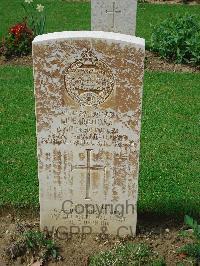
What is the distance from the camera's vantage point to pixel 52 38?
4035mm

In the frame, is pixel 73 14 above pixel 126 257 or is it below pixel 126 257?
above

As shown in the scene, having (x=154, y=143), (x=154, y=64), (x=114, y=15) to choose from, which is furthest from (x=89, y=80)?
(x=154, y=64)

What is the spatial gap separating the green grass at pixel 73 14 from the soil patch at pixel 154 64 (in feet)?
4.51

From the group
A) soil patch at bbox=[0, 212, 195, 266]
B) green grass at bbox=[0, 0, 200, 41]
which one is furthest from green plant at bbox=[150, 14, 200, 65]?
soil patch at bbox=[0, 212, 195, 266]

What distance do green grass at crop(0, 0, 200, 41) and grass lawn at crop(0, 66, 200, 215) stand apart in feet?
9.27

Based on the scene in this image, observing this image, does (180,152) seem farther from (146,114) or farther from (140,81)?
(140,81)

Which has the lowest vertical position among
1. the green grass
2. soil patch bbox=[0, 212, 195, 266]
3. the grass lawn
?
soil patch bbox=[0, 212, 195, 266]

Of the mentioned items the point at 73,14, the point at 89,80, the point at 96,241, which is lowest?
the point at 96,241

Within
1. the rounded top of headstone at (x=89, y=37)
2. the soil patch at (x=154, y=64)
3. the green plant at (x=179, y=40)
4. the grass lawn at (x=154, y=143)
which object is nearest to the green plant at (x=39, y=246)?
the grass lawn at (x=154, y=143)

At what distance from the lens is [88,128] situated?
430 cm

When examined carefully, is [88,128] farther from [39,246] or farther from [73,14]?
[73,14]

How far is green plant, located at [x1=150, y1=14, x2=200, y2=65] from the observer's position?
30.3 feet

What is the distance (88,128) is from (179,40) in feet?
17.9

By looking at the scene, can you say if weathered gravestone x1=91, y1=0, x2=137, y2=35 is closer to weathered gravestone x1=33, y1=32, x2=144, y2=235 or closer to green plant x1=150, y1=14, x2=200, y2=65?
green plant x1=150, y1=14, x2=200, y2=65
